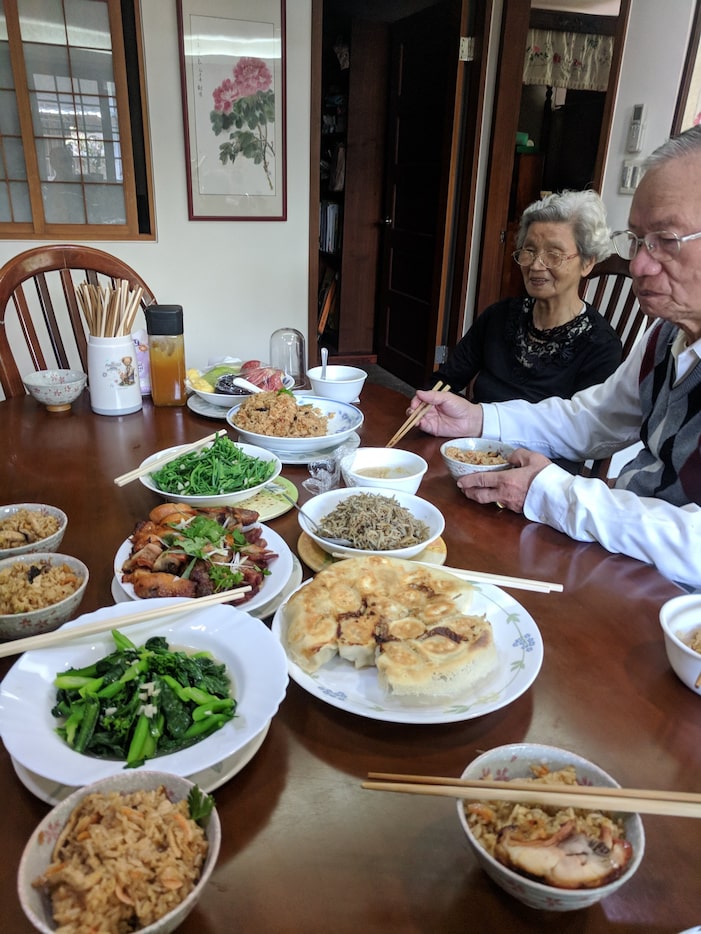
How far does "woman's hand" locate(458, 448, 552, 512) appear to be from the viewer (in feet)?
4.22

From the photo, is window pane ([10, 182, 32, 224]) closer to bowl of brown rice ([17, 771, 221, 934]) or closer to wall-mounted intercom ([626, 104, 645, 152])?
wall-mounted intercom ([626, 104, 645, 152])

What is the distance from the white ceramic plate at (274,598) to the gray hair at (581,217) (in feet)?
5.32

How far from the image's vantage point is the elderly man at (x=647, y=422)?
116 centimetres

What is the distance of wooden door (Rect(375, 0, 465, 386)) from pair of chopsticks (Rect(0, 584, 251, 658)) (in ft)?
12.9

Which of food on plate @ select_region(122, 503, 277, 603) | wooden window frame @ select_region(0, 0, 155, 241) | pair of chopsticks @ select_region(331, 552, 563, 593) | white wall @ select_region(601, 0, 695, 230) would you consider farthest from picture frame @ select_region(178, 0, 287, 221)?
pair of chopsticks @ select_region(331, 552, 563, 593)

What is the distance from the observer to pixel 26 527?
1031mm

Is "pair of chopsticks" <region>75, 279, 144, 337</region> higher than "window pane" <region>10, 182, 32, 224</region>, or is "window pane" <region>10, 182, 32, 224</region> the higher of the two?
"window pane" <region>10, 182, 32, 224</region>

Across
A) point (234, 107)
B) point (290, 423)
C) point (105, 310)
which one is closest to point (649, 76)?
point (234, 107)

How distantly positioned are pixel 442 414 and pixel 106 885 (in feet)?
4.66

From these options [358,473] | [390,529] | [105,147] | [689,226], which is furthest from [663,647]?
[105,147]

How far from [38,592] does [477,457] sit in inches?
37.9

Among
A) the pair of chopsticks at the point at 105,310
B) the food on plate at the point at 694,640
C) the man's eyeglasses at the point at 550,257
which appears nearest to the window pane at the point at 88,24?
the pair of chopsticks at the point at 105,310

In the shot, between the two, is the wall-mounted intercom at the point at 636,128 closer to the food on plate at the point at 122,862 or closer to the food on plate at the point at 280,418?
the food on plate at the point at 280,418

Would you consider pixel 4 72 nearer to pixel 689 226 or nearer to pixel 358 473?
pixel 358 473
